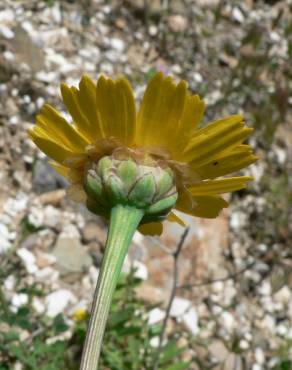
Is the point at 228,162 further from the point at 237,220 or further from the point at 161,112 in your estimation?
the point at 237,220

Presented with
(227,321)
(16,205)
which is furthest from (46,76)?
(227,321)

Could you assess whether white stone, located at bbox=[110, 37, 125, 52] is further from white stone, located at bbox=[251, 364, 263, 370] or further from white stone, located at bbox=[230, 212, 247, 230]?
white stone, located at bbox=[251, 364, 263, 370]

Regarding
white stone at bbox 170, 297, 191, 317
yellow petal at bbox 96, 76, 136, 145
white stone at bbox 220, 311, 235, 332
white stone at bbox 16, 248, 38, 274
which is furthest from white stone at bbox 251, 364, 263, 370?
yellow petal at bbox 96, 76, 136, 145

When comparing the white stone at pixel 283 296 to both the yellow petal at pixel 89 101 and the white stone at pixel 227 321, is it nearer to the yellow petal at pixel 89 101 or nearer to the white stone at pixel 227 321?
the white stone at pixel 227 321

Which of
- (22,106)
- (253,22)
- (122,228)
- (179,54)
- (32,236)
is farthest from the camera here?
(253,22)

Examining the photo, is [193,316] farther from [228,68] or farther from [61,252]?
[228,68]

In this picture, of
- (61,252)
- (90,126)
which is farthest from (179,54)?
(90,126)
